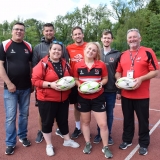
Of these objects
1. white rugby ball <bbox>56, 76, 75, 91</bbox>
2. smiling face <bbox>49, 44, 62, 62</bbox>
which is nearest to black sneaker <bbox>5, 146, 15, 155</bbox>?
white rugby ball <bbox>56, 76, 75, 91</bbox>

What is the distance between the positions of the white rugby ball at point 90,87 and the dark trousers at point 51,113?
56 cm

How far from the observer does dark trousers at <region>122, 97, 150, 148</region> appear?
4.02 metres

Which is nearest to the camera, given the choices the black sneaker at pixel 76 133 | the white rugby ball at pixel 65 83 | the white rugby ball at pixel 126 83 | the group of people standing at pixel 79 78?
the white rugby ball at pixel 65 83

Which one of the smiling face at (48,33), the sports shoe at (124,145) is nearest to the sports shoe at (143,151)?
the sports shoe at (124,145)

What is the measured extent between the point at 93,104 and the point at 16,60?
166 cm

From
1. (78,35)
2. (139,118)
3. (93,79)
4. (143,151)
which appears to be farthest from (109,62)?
(143,151)

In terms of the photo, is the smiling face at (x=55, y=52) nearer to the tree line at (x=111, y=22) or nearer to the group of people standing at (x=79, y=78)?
the group of people standing at (x=79, y=78)

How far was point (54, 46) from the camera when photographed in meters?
3.82

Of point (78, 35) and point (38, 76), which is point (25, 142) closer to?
point (38, 76)

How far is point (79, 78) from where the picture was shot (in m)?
4.00

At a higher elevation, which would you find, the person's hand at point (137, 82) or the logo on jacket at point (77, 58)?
the logo on jacket at point (77, 58)

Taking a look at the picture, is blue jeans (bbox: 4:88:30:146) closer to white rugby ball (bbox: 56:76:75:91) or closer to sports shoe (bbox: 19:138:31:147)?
sports shoe (bbox: 19:138:31:147)

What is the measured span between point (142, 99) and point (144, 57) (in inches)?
30.8

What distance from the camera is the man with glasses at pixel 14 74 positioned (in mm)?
3920
